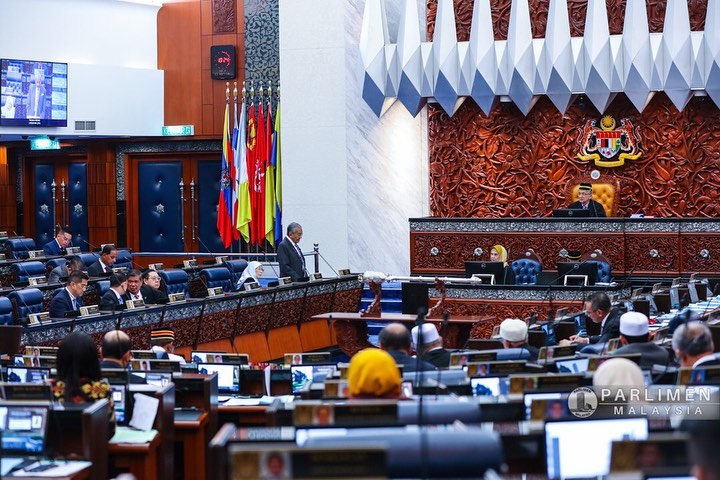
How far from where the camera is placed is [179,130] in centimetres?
1894

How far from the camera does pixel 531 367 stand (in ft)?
19.4

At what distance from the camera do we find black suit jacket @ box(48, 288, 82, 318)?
33.1 ft

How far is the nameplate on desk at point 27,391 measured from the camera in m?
5.42

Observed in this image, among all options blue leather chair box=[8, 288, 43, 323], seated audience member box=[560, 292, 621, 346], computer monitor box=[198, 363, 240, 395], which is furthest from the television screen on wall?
seated audience member box=[560, 292, 621, 346]

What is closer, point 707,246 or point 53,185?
point 707,246

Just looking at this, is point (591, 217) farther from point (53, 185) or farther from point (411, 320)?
point (53, 185)

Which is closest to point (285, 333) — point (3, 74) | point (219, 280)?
point (219, 280)

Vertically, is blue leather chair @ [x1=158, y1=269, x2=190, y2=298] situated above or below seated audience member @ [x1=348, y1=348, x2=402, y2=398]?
below

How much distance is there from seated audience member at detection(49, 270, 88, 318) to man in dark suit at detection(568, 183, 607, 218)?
6.85 m

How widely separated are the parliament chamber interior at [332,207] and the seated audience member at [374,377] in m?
0.24

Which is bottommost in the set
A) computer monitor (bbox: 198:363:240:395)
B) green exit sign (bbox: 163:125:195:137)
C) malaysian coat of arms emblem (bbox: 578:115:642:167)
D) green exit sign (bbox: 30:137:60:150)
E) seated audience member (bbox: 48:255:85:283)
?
computer monitor (bbox: 198:363:240:395)

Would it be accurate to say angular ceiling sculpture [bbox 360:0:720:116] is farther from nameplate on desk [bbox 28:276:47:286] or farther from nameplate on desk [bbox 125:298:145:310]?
nameplate on desk [bbox 125:298:145:310]

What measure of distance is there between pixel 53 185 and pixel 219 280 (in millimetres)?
7596

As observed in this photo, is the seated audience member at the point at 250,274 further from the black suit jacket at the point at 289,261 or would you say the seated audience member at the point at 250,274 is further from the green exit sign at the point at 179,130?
the green exit sign at the point at 179,130
